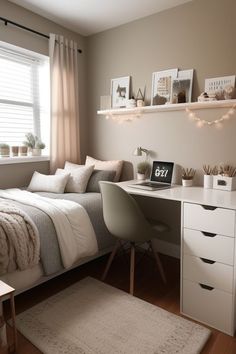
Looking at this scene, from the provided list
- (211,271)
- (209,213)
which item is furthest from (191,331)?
(209,213)

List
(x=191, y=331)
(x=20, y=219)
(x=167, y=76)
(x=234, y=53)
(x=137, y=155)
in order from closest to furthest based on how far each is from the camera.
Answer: (x=191, y=331) < (x=20, y=219) < (x=234, y=53) < (x=167, y=76) < (x=137, y=155)

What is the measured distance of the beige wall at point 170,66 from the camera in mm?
2395

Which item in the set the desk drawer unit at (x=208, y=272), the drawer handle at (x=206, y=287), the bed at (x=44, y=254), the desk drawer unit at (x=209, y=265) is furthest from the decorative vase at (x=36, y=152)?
the drawer handle at (x=206, y=287)

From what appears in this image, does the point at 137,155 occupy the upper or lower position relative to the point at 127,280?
upper

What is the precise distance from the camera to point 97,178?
2.84 meters

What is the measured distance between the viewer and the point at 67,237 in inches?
80.4

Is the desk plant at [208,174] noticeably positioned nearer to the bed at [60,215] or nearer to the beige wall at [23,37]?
the bed at [60,215]

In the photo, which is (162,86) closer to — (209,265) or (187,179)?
(187,179)

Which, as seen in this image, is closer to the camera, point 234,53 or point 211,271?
point 211,271

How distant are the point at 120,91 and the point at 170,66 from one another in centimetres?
64

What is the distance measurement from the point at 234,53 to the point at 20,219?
218 centimetres

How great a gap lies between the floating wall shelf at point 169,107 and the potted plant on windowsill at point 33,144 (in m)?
0.77

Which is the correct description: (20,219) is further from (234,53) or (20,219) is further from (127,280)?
(234,53)

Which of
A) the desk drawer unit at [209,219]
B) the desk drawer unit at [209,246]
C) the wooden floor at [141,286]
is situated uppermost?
the desk drawer unit at [209,219]
